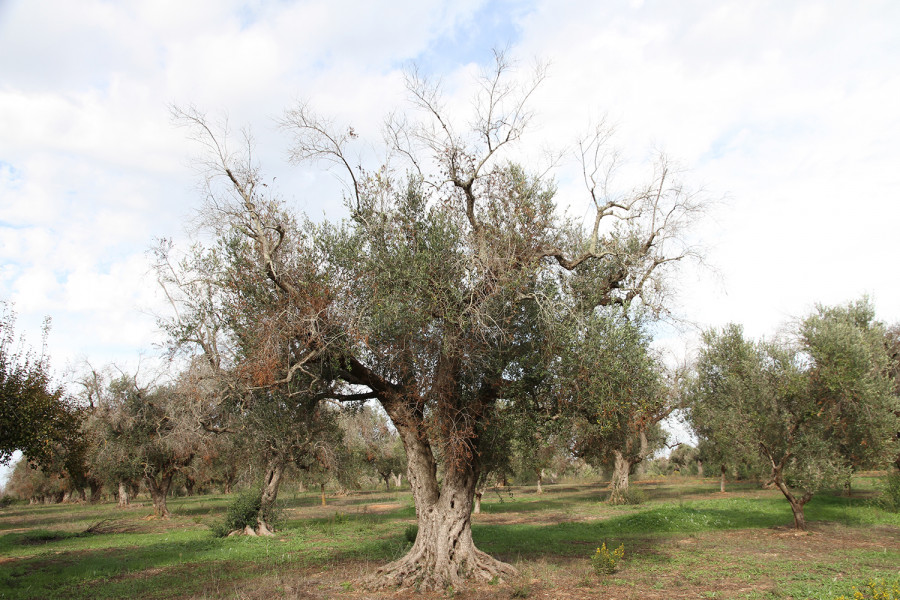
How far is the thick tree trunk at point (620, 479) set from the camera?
33716 millimetres

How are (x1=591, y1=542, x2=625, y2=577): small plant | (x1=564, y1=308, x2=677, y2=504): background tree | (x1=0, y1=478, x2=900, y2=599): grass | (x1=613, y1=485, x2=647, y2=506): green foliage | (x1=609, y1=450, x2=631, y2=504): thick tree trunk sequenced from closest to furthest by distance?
(x1=564, y1=308, x2=677, y2=504): background tree, (x1=0, y1=478, x2=900, y2=599): grass, (x1=591, y1=542, x2=625, y2=577): small plant, (x1=613, y1=485, x2=647, y2=506): green foliage, (x1=609, y1=450, x2=631, y2=504): thick tree trunk

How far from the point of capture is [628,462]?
36531 millimetres

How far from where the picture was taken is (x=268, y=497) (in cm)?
2350

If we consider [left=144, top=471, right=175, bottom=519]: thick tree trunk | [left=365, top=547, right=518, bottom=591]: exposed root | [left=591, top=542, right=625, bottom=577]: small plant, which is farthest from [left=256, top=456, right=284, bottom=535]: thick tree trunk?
[left=591, top=542, right=625, bottom=577]: small plant

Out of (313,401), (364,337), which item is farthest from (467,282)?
(313,401)

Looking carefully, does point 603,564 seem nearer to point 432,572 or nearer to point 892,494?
point 432,572

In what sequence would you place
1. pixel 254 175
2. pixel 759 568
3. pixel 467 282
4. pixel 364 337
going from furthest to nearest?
pixel 759 568 → pixel 254 175 → pixel 467 282 → pixel 364 337

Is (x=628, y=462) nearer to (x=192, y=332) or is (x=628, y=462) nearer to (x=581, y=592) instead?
(x=581, y=592)

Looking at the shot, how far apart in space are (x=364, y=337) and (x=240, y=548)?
14.0m

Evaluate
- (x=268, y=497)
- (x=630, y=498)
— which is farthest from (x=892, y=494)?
(x=268, y=497)

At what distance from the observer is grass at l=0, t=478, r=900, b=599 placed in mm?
12141

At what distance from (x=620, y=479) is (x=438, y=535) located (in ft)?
87.1

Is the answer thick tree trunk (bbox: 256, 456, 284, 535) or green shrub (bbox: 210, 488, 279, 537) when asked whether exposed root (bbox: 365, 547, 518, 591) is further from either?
green shrub (bbox: 210, 488, 279, 537)

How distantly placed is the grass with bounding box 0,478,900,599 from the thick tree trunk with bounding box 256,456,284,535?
1228 mm
